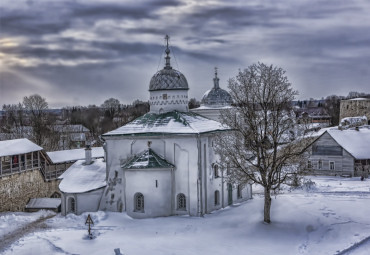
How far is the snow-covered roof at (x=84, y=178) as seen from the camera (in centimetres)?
2439

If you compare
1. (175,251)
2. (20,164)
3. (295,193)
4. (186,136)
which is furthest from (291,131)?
(20,164)

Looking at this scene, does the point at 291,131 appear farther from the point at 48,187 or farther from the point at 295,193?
the point at 48,187

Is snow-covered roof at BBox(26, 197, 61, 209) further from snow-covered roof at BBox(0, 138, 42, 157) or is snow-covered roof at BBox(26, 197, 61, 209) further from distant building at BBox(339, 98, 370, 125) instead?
distant building at BBox(339, 98, 370, 125)

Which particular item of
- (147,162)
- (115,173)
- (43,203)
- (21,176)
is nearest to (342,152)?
(147,162)

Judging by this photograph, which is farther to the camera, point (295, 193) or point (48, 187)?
point (48, 187)

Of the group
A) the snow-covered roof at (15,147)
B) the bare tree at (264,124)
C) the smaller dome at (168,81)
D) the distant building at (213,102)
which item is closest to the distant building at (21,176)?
the snow-covered roof at (15,147)

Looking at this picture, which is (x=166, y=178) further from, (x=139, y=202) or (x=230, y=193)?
(x=230, y=193)

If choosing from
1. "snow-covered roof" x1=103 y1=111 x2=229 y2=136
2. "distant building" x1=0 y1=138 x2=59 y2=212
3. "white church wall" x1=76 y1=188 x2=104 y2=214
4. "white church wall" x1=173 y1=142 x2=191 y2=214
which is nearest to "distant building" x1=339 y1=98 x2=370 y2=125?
"snow-covered roof" x1=103 y1=111 x2=229 y2=136

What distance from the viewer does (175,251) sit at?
16.5 metres

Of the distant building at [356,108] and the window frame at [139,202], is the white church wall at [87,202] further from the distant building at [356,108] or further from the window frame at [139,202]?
the distant building at [356,108]

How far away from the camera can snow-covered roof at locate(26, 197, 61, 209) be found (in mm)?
26870

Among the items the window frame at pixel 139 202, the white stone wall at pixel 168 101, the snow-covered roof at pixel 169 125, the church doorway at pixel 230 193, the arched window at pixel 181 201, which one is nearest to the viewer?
the window frame at pixel 139 202

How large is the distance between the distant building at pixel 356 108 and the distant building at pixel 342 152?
76.0 ft

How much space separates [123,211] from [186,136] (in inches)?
235
